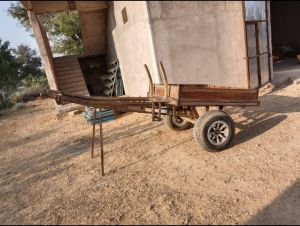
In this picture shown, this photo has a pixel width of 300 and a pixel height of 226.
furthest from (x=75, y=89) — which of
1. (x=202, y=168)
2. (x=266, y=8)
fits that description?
→ (x=202, y=168)

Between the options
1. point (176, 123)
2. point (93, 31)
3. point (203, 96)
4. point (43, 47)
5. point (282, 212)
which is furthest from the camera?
point (93, 31)

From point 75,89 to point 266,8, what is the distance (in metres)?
9.16

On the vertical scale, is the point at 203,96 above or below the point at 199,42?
below

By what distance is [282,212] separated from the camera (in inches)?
165

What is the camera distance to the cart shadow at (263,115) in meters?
7.28

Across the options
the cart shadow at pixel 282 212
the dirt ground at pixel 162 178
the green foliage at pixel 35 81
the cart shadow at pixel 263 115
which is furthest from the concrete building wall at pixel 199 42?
the green foliage at pixel 35 81

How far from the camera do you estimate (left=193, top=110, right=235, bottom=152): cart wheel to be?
239 inches

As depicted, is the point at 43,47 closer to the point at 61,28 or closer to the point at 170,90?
the point at 170,90

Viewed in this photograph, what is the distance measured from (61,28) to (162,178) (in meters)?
19.8

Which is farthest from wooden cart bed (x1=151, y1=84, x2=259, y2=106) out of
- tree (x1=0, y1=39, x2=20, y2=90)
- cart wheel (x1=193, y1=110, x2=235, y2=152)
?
tree (x1=0, y1=39, x2=20, y2=90)

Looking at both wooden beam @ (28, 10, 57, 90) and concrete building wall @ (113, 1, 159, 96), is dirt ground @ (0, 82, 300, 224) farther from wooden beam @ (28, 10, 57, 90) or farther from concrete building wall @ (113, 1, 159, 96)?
wooden beam @ (28, 10, 57, 90)

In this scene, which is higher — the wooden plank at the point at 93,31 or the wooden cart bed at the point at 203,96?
the wooden plank at the point at 93,31

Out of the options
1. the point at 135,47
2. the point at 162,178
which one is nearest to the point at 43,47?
the point at 135,47

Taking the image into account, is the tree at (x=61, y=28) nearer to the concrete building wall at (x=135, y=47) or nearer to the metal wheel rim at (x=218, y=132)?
the concrete building wall at (x=135, y=47)
